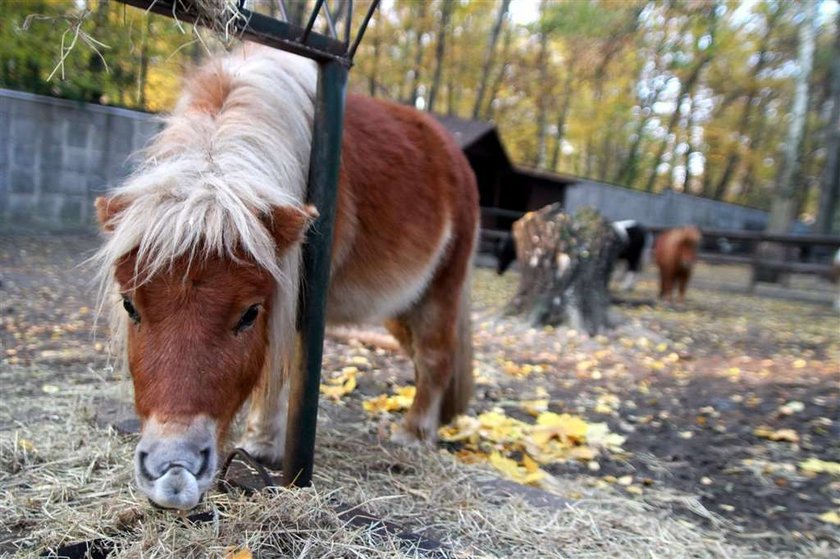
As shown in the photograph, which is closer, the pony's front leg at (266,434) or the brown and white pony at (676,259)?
the pony's front leg at (266,434)

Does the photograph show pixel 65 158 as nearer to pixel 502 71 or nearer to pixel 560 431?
pixel 560 431

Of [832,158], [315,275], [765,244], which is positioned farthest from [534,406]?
[832,158]

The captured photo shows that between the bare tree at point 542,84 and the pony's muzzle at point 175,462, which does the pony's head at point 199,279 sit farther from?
the bare tree at point 542,84

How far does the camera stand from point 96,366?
4.18m

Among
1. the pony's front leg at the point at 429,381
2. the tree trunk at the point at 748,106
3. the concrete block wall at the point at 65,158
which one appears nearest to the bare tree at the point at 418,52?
the tree trunk at the point at 748,106

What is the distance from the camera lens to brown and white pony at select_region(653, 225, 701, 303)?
11.0 m

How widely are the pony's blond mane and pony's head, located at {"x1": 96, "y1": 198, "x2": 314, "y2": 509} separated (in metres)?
0.02

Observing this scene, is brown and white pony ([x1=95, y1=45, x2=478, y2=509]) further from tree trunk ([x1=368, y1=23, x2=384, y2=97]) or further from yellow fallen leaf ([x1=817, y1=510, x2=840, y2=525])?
tree trunk ([x1=368, y1=23, x2=384, y2=97])

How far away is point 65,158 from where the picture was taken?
323 inches

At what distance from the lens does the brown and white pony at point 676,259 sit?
11.0 meters

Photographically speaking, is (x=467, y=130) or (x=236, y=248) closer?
(x=236, y=248)

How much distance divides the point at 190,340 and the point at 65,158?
26.5 feet

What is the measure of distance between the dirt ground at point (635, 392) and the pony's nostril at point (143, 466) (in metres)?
0.72

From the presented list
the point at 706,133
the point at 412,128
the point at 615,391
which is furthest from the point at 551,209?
the point at 706,133
